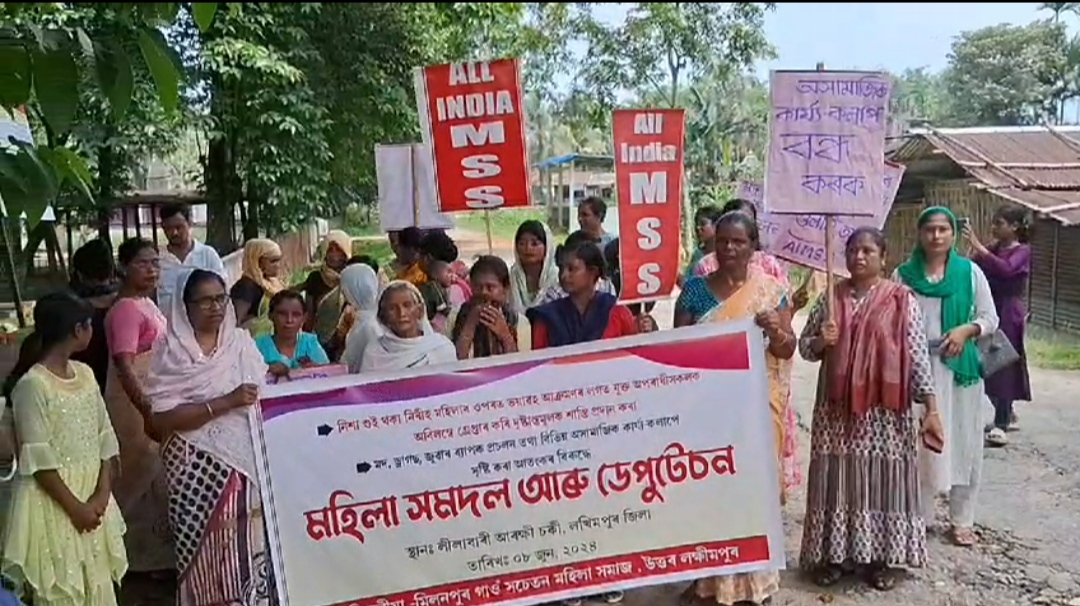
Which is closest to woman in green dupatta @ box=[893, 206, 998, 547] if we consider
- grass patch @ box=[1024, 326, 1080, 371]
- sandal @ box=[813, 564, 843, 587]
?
sandal @ box=[813, 564, 843, 587]

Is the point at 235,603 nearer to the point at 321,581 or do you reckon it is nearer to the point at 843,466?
the point at 321,581

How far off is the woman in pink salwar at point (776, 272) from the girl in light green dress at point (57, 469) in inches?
93.0

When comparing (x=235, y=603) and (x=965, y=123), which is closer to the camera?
(x=235, y=603)

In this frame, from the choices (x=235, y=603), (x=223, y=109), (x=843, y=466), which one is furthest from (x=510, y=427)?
(x=223, y=109)

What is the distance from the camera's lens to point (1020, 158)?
308 inches

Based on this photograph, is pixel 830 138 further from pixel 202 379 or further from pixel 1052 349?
pixel 1052 349

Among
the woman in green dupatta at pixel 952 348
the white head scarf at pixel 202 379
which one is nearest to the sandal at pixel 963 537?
the woman in green dupatta at pixel 952 348

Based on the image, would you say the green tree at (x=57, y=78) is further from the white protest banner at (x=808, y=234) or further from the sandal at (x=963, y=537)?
the sandal at (x=963, y=537)

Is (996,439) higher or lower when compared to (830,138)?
lower

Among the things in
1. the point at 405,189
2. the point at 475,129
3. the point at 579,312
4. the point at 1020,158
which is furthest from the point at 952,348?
the point at 1020,158

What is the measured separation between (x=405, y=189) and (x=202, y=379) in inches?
91.5

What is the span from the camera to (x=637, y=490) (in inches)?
132

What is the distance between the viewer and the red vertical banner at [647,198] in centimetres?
365

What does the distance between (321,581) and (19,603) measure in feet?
2.81
